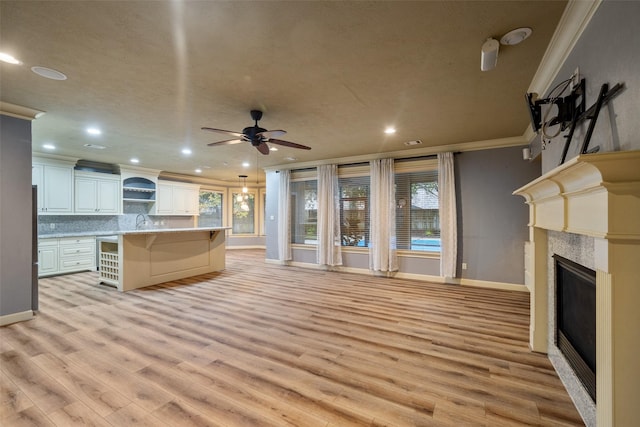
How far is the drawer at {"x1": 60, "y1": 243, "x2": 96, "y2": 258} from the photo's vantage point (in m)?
5.93

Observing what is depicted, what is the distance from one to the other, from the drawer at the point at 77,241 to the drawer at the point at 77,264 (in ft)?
1.18

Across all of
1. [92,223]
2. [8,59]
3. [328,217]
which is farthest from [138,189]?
[8,59]

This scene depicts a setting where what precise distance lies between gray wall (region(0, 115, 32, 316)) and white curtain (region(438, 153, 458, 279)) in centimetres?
635

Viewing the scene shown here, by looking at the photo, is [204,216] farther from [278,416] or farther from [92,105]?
[278,416]

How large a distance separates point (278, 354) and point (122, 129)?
4.24m

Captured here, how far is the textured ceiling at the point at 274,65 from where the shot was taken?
1.86m

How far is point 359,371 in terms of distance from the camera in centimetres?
230

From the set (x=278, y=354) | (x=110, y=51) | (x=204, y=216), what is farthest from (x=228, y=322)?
(x=204, y=216)

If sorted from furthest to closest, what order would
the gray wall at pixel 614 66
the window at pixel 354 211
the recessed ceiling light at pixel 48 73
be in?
the window at pixel 354 211, the recessed ceiling light at pixel 48 73, the gray wall at pixel 614 66

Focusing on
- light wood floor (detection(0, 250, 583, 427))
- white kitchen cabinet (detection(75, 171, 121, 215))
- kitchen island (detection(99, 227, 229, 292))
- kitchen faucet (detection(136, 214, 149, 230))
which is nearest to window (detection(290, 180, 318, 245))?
kitchen island (detection(99, 227, 229, 292))

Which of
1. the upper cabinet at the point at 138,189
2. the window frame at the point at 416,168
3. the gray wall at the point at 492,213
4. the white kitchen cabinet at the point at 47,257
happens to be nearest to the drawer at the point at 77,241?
the white kitchen cabinet at the point at 47,257

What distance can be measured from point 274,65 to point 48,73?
7.32 feet

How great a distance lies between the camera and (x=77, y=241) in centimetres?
615

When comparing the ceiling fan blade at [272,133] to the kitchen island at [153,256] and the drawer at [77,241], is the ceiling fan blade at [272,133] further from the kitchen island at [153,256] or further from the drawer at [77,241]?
the drawer at [77,241]
